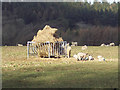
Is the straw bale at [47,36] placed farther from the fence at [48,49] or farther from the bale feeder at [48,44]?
the fence at [48,49]

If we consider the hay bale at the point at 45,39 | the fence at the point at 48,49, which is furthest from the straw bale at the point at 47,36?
the fence at the point at 48,49

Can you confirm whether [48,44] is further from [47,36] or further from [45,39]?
→ [47,36]

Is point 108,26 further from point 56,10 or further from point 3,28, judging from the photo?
point 3,28

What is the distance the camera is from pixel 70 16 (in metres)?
75.1

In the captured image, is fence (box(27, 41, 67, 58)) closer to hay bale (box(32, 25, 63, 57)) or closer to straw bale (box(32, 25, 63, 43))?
hay bale (box(32, 25, 63, 57))

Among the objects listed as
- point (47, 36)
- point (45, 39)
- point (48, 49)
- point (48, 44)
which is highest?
point (47, 36)

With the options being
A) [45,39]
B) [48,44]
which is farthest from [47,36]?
[48,44]

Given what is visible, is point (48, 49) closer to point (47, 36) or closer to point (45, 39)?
point (45, 39)

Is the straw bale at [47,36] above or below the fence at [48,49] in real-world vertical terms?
above

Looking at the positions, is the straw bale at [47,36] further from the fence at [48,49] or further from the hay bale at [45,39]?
the fence at [48,49]

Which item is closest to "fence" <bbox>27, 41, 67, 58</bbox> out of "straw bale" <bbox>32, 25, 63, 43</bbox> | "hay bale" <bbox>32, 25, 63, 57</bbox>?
"hay bale" <bbox>32, 25, 63, 57</bbox>

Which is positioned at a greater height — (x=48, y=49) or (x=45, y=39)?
(x=45, y=39)

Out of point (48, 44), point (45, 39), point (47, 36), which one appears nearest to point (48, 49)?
point (48, 44)

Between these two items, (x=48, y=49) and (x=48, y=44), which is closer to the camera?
(x=48, y=49)
